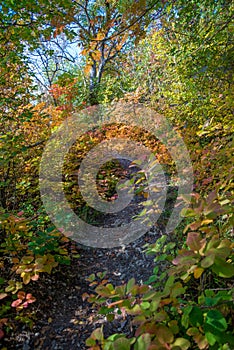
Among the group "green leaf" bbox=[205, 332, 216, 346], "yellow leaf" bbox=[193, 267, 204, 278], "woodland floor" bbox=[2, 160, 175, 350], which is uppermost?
"yellow leaf" bbox=[193, 267, 204, 278]

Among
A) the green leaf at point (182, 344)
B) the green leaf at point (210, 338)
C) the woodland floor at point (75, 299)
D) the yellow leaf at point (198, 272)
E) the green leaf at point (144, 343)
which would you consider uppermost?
the yellow leaf at point (198, 272)

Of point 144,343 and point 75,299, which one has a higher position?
point 144,343

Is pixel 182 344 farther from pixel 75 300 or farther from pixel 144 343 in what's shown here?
pixel 75 300

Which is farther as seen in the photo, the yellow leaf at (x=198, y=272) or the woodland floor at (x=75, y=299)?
the woodland floor at (x=75, y=299)

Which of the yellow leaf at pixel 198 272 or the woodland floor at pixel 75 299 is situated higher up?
the yellow leaf at pixel 198 272

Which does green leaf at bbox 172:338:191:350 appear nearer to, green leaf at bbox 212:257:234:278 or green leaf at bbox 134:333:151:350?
green leaf at bbox 134:333:151:350

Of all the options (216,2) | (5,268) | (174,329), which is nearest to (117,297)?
(174,329)

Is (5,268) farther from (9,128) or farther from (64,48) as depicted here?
(64,48)

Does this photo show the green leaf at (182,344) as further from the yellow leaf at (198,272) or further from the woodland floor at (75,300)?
the woodland floor at (75,300)

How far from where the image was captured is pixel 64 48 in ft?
29.7

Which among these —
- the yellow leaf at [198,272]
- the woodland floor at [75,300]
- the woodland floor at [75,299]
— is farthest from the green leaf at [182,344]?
the woodland floor at [75,300]

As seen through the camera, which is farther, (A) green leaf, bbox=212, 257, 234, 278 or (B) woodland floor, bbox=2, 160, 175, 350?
(B) woodland floor, bbox=2, 160, 175, 350

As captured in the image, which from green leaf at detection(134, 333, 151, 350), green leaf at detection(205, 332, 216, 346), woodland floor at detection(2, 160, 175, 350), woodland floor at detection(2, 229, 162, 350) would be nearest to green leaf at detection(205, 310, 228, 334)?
green leaf at detection(205, 332, 216, 346)

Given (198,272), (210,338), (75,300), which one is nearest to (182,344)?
(210,338)
